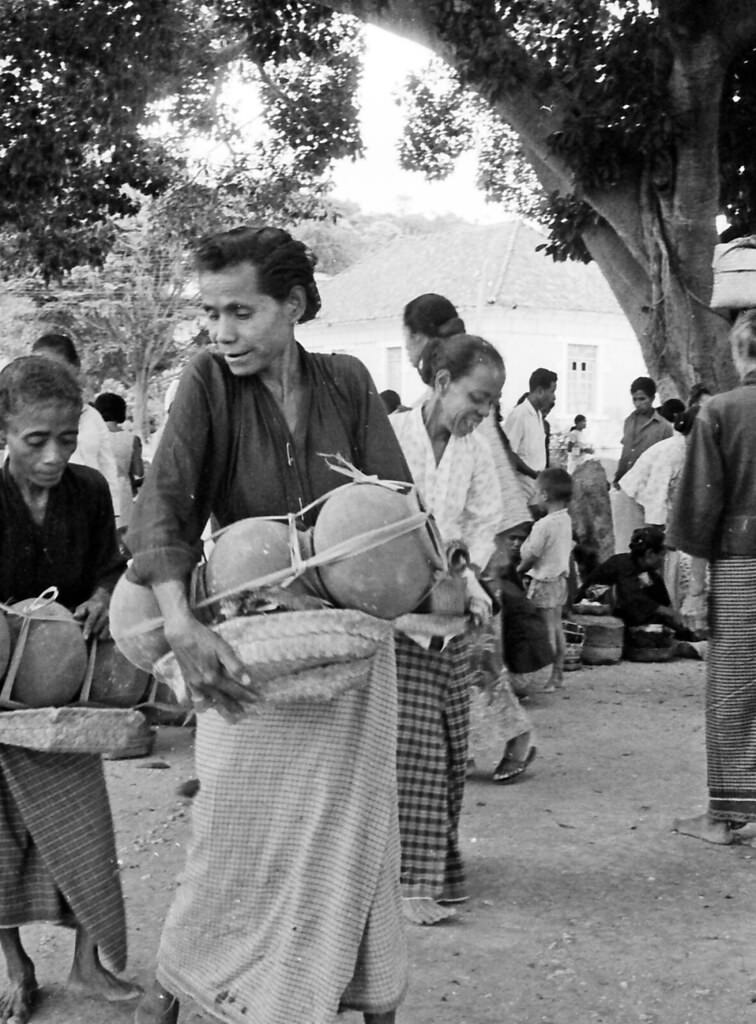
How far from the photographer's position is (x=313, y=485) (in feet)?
9.95

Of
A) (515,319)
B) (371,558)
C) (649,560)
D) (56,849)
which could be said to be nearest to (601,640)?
(649,560)

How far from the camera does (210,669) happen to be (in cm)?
266

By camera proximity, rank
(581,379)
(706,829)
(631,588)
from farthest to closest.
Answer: (581,379), (631,588), (706,829)

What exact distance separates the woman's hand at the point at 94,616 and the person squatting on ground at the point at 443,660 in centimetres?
103

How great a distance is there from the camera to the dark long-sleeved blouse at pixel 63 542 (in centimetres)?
358

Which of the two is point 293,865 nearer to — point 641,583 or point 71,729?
point 71,729

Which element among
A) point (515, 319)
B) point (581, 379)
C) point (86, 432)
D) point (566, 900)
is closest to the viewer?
point (566, 900)

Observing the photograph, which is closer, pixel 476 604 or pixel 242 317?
pixel 242 317

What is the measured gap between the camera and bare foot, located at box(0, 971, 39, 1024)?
3.54m

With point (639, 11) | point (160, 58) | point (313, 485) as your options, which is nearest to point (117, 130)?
point (160, 58)

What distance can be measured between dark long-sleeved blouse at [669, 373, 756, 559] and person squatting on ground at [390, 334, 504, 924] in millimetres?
803

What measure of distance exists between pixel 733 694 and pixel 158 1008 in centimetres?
275

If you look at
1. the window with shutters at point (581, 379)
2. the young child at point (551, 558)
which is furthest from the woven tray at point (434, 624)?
the window with shutters at point (581, 379)

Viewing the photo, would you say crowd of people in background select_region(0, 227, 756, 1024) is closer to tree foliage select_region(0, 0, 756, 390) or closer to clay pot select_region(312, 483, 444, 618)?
clay pot select_region(312, 483, 444, 618)
